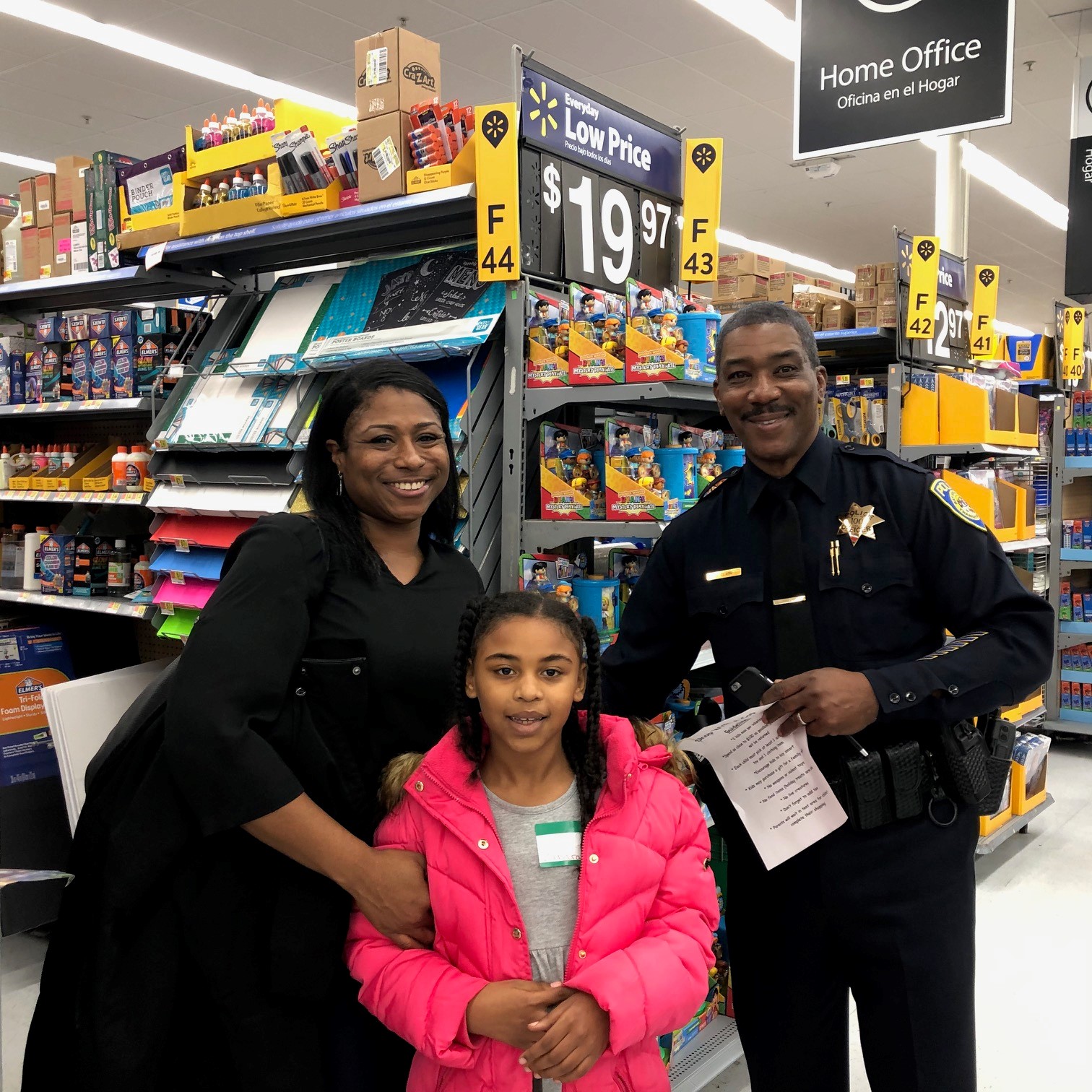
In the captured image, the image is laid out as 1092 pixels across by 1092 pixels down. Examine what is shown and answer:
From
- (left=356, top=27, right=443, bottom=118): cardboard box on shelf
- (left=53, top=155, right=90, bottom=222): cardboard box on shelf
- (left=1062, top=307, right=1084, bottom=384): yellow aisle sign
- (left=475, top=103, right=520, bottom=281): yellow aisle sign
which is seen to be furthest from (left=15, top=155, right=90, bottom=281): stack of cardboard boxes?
(left=1062, top=307, right=1084, bottom=384): yellow aisle sign

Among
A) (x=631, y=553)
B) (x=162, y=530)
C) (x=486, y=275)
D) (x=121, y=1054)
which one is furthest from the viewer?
(x=162, y=530)

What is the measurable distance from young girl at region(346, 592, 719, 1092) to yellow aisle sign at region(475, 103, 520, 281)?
1.29 metres

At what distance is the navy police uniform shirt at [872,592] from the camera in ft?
5.51

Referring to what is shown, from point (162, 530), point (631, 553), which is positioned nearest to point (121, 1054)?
point (631, 553)

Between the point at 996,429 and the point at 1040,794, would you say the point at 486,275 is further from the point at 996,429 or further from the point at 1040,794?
the point at 1040,794

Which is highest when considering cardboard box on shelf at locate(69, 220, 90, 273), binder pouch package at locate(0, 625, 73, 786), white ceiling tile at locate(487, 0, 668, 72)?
white ceiling tile at locate(487, 0, 668, 72)

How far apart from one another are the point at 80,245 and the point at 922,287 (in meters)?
3.62

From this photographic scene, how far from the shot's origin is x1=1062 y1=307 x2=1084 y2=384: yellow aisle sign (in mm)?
5766

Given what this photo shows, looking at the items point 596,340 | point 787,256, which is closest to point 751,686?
point 596,340

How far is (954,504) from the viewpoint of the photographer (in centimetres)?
177

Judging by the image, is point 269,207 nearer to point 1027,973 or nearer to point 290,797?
point 290,797

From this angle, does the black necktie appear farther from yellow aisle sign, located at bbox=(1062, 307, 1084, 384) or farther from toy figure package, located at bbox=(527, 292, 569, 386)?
yellow aisle sign, located at bbox=(1062, 307, 1084, 384)

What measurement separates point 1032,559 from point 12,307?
543 centimetres

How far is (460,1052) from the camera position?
1388 millimetres
